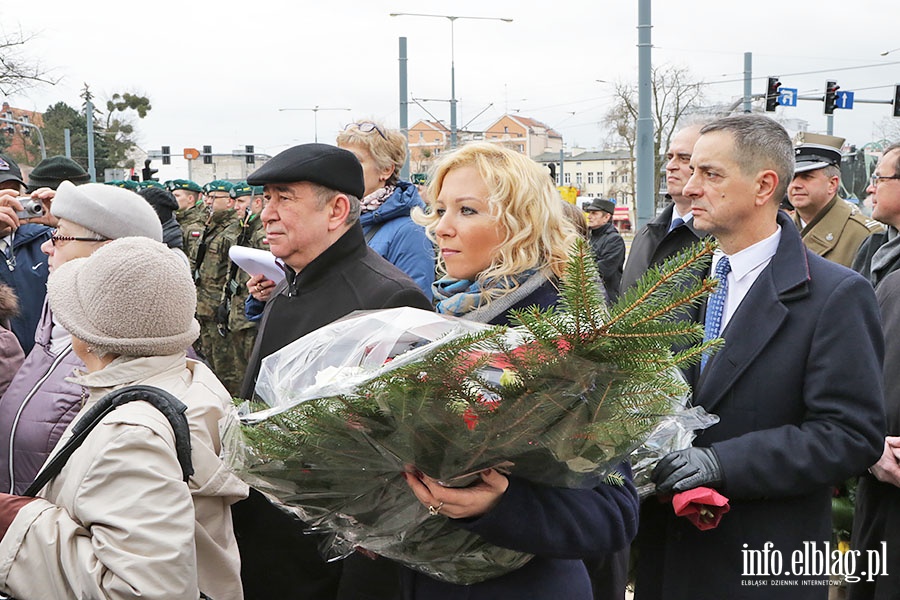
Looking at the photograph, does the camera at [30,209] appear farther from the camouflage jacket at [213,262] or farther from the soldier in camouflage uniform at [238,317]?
the camouflage jacket at [213,262]

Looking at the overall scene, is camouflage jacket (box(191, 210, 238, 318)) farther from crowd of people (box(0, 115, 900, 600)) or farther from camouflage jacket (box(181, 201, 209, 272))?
crowd of people (box(0, 115, 900, 600))

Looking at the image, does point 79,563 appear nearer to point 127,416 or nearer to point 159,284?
point 127,416

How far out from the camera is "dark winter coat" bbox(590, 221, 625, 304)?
11219 millimetres

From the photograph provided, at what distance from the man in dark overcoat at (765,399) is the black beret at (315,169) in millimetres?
1252

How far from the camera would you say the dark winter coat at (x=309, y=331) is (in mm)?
2784

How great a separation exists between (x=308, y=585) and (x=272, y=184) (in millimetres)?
1433

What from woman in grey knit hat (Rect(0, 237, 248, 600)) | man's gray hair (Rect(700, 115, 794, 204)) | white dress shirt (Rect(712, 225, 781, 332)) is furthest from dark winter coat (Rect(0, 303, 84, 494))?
man's gray hair (Rect(700, 115, 794, 204))

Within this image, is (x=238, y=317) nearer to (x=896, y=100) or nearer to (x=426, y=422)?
(x=426, y=422)

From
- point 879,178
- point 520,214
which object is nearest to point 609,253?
point 879,178

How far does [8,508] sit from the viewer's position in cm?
209

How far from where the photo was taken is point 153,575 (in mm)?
1955

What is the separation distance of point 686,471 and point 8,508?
5.78 ft

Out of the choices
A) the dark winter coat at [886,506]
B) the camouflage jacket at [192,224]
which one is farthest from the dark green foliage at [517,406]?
the camouflage jacket at [192,224]

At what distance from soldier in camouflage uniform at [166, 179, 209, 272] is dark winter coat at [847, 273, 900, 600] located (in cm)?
715
